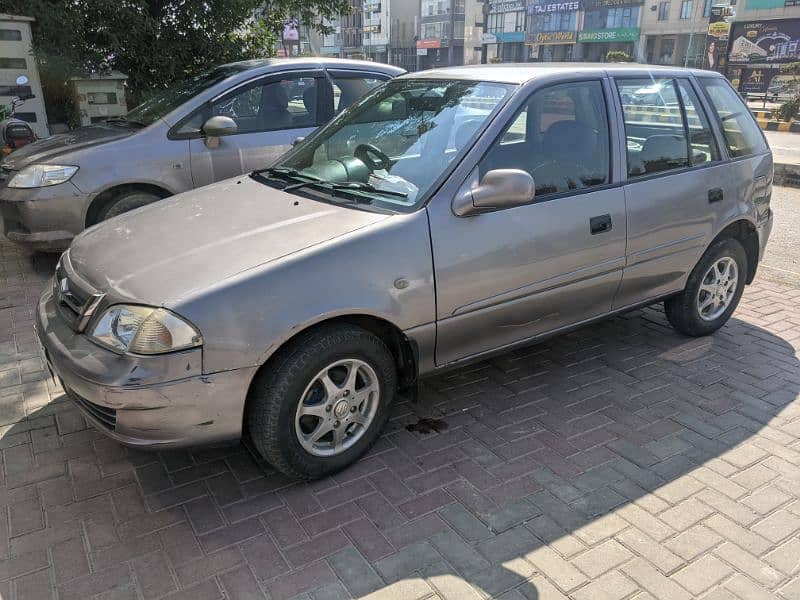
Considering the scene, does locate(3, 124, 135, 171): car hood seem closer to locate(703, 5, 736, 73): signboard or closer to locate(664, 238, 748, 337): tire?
locate(664, 238, 748, 337): tire

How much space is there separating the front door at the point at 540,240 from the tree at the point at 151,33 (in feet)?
24.4

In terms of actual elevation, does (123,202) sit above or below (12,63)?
below

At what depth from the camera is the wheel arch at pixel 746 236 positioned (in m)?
4.42

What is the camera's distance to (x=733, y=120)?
4.46m

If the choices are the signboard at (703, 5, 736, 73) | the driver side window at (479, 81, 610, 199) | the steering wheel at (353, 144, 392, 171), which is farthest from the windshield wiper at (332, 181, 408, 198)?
Result: the signboard at (703, 5, 736, 73)

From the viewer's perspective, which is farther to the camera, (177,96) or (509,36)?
(509,36)

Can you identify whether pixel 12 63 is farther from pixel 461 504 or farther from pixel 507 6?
pixel 507 6

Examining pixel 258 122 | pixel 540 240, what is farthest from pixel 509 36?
pixel 540 240

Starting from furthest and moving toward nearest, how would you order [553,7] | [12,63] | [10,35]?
1. [553,7]
2. [12,63]
3. [10,35]

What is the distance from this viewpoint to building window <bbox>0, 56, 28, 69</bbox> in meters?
8.27

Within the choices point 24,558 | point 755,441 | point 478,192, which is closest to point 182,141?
point 478,192

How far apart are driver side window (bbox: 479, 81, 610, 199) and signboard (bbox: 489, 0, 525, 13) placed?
77.6m

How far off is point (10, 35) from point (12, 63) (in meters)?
0.37

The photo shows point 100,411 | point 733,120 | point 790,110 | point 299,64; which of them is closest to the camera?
point 100,411
